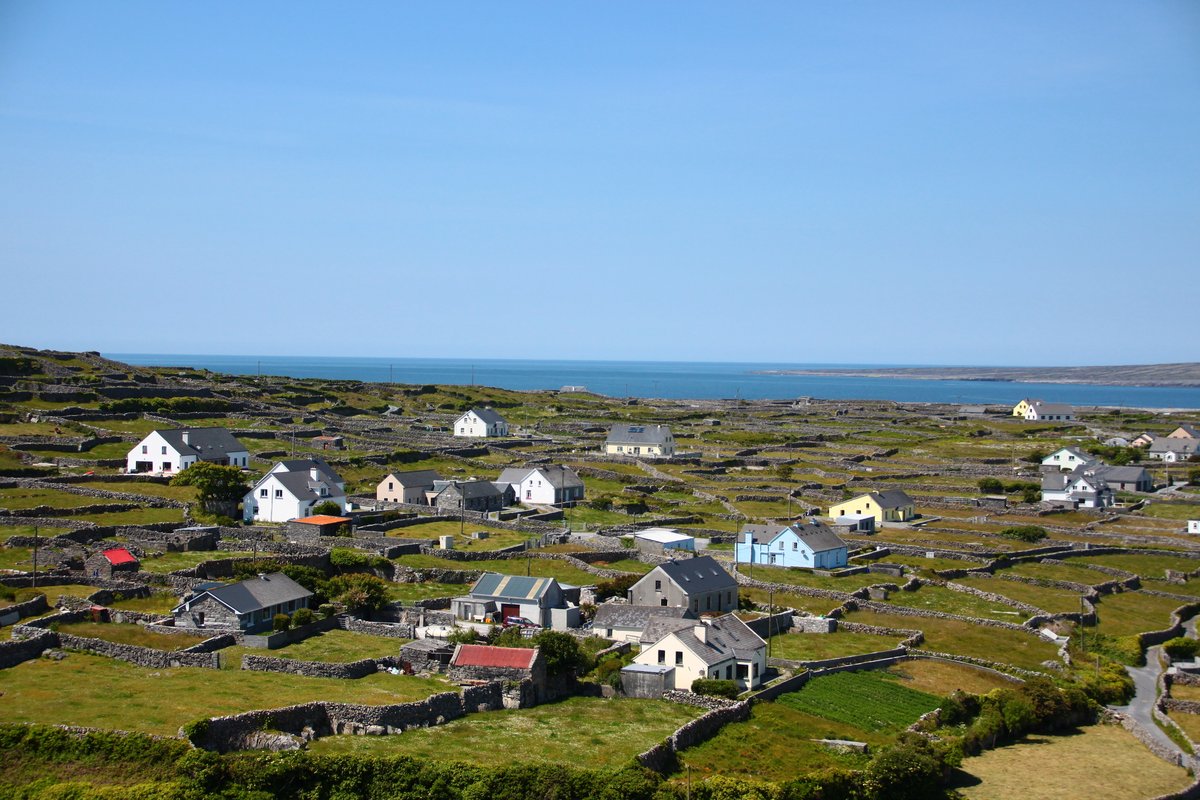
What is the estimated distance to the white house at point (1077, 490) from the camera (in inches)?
3396

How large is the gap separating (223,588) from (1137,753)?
3286cm

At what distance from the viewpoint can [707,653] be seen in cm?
3872

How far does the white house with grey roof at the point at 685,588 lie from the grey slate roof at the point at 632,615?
2031 mm

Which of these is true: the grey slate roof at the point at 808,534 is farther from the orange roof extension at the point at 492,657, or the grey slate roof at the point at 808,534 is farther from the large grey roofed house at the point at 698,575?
the orange roof extension at the point at 492,657

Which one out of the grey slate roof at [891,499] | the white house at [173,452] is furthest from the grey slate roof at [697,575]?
the white house at [173,452]

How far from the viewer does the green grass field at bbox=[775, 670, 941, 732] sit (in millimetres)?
36938

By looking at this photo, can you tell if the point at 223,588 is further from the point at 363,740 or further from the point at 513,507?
the point at 513,507

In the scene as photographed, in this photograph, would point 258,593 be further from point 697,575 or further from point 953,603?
point 953,603

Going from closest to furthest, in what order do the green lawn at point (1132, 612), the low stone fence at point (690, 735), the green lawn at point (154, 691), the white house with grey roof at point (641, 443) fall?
the green lawn at point (154, 691)
the low stone fence at point (690, 735)
the green lawn at point (1132, 612)
the white house with grey roof at point (641, 443)

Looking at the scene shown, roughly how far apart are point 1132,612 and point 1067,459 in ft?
165

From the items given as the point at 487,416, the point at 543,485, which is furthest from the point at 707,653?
the point at 487,416

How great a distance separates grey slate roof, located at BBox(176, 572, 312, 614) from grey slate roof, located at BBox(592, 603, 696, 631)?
11807 mm

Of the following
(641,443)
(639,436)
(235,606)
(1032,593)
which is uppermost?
(639,436)

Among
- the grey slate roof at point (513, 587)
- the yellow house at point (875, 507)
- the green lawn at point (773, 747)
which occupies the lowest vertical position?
the green lawn at point (773, 747)
